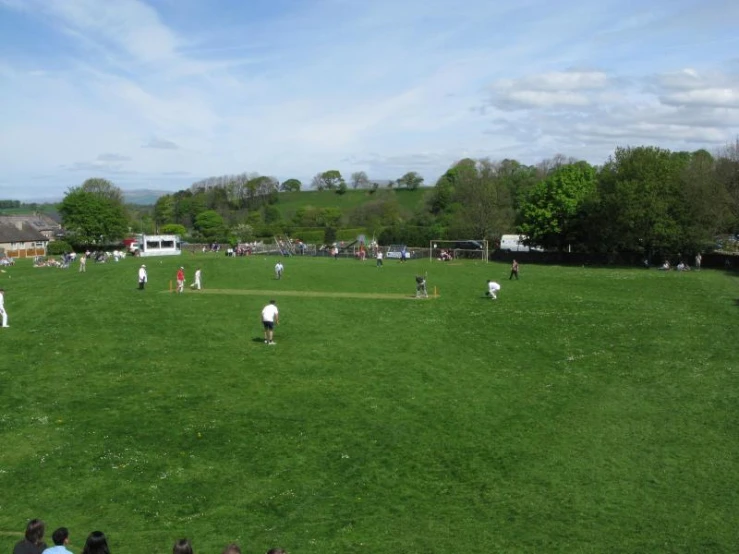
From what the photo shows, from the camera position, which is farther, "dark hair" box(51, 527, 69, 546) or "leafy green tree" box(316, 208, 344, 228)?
"leafy green tree" box(316, 208, 344, 228)

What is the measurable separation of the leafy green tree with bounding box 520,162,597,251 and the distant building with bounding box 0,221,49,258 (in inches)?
3041

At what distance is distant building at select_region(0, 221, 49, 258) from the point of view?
4350 inches

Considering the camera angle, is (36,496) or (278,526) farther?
(36,496)

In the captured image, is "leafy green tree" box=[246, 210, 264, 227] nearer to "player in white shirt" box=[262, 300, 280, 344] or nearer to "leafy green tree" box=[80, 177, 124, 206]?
"leafy green tree" box=[80, 177, 124, 206]

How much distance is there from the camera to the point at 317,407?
75.5ft

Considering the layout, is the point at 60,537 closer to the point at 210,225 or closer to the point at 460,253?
the point at 460,253

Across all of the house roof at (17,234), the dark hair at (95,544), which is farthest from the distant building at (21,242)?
the dark hair at (95,544)

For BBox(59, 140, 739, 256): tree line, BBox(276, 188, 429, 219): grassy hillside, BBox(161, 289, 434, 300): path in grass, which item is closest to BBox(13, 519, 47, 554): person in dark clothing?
BBox(161, 289, 434, 300): path in grass

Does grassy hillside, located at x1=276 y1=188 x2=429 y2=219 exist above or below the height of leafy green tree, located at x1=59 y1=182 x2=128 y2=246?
above

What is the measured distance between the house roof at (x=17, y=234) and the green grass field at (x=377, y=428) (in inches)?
3198

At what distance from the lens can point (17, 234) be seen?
114750 mm

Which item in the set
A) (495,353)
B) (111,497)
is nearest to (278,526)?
(111,497)

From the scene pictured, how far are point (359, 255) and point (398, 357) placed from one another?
57562 mm

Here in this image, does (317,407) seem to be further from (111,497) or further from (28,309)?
(28,309)
